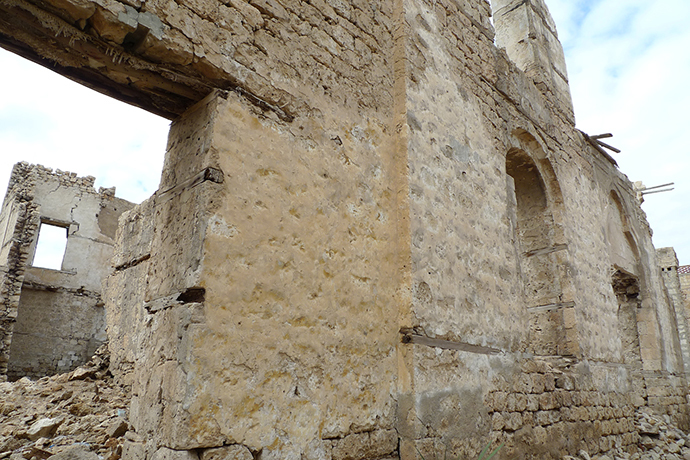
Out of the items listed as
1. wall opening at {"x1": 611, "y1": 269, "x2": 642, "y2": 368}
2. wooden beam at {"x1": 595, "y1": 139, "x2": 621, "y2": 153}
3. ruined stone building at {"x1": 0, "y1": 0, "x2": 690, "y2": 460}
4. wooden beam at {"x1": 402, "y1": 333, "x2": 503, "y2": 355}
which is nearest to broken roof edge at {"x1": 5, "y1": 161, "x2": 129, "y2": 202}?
ruined stone building at {"x1": 0, "y1": 0, "x2": 690, "y2": 460}

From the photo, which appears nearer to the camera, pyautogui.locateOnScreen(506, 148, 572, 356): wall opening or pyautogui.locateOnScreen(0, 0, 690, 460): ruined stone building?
pyautogui.locateOnScreen(0, 0, 690, 460): ruined stone building

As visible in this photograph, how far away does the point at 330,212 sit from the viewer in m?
2.77

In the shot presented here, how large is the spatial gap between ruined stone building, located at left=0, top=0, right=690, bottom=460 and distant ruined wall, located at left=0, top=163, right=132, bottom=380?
8.68 meters

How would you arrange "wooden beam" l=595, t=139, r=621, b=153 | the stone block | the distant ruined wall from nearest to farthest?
the stone block → "wooden beam" l=595, t=139, r=621, b=153 → the distant ruined wall

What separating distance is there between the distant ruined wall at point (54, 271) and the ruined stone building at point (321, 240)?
28.5 feet

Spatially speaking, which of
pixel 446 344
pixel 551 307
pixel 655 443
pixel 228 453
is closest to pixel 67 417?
pixel 228 453

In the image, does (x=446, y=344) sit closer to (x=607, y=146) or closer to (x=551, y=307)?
(x=551, y=307)

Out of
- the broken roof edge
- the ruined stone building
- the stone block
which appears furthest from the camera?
the broken roof edge

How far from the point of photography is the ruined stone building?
2.13 metres

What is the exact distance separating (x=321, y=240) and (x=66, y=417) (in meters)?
1.92

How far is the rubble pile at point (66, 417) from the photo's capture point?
2422 millimetres

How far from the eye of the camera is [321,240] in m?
2.68

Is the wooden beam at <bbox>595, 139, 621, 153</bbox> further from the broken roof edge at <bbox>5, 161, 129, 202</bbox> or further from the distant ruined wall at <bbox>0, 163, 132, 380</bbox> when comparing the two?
the broken roof edge at <bbox>5, 161, 129, 202</bbox>

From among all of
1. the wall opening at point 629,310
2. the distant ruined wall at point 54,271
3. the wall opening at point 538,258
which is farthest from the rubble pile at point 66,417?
the wall opening at point 629,310
